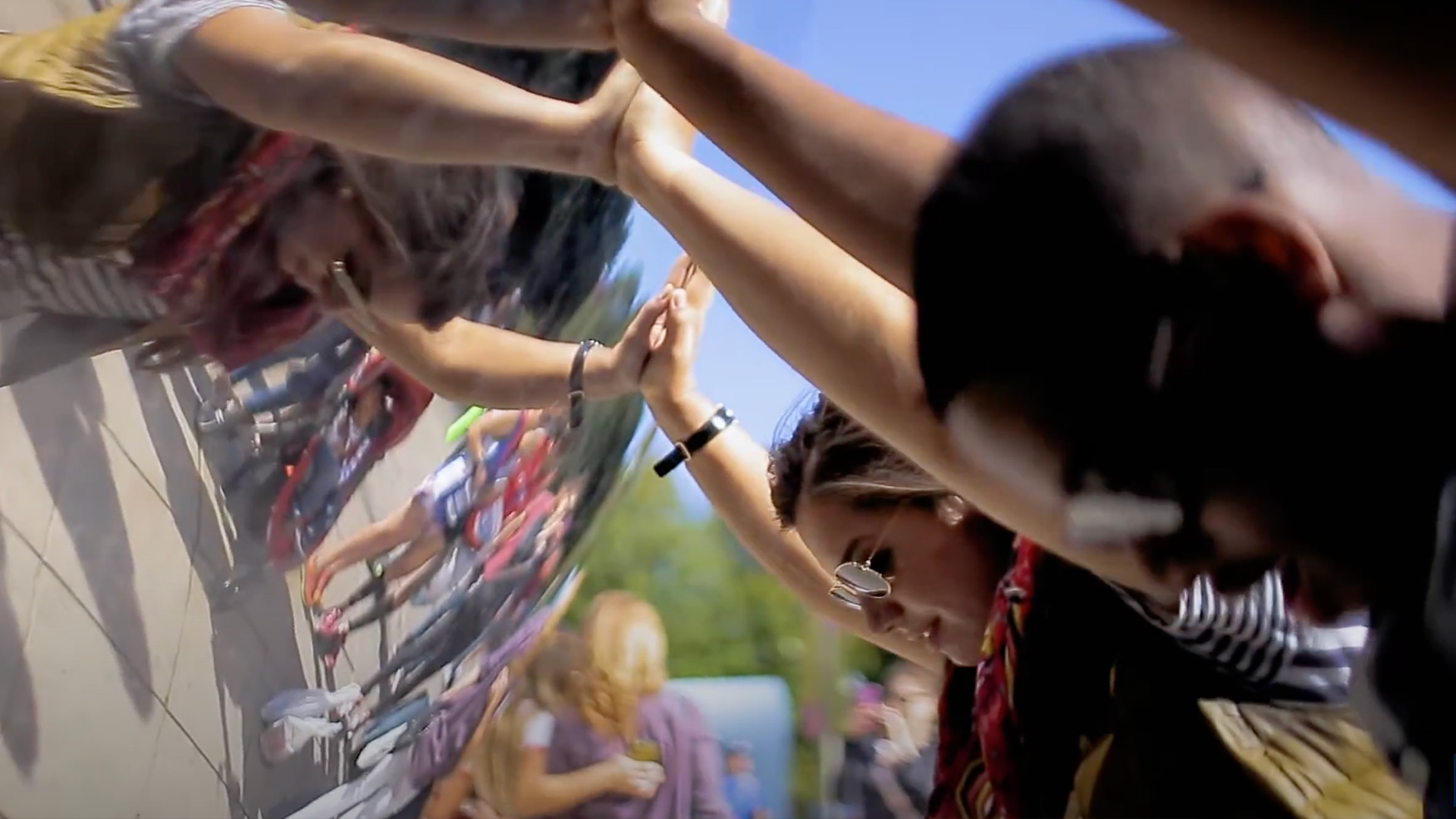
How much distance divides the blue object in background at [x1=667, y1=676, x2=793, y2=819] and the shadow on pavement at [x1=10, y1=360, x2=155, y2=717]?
0.17 metres

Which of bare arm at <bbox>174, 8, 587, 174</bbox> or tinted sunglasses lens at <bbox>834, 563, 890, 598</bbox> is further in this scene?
tinted sunglasses lens at <bbox>834, 563, 890, 598</bbox>

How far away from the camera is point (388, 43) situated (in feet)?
0.71

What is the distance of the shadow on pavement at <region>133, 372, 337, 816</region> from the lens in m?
0.26

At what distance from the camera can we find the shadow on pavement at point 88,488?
26 cm

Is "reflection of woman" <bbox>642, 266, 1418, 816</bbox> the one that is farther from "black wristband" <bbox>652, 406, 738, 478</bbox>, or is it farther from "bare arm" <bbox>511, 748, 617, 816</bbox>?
"bare arm" <bbox>511, 748, 617, 816</bbox>

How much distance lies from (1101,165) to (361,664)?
0.75 feet

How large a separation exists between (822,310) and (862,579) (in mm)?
134

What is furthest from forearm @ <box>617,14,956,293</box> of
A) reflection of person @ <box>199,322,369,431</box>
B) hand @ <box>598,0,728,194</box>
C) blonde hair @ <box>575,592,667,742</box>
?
blonde hair @ <box>575,592,667,742</box>

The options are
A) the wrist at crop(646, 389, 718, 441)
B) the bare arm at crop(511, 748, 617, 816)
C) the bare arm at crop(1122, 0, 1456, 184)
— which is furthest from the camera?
the bare arm at crop(511, 748, 617, 816)

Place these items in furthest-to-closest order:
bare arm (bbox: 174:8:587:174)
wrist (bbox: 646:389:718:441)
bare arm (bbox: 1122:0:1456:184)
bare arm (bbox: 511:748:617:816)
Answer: bare arm (bbox: 511:748:617:816), wrist (bbox: 646:389:718:441), bare arm (bbox: 174:8:587:174), bare arm (bbox: 1122:0:1456:184)

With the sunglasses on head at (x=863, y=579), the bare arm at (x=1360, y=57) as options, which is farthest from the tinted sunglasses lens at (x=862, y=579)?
the bare arm at (x=1360, y=57)

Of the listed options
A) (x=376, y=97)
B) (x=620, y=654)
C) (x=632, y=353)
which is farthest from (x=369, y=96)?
(x=620, y=654)

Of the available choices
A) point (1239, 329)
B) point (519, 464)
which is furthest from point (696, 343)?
point (1239, 329)

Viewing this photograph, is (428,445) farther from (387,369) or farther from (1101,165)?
(1101,165)
